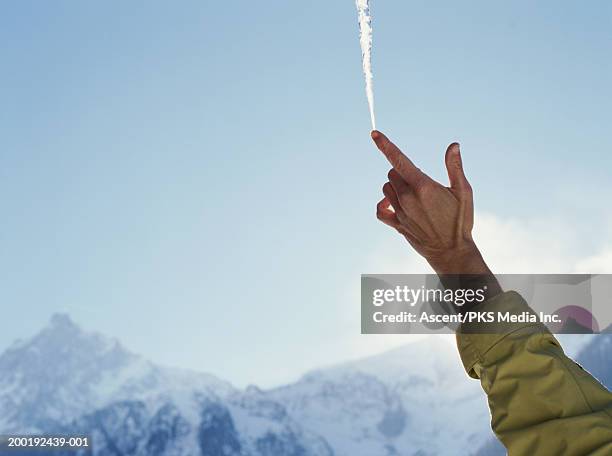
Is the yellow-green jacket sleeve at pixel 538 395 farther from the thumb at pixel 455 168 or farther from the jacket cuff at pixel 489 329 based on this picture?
the thumb at pixel 455 168

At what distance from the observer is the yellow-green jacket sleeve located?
225 centimetres

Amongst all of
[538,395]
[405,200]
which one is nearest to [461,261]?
[405,200]

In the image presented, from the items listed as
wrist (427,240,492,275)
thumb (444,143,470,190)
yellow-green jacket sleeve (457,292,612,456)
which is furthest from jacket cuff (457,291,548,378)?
thumb (444,143,470,190)

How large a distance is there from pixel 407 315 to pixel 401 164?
222 cm

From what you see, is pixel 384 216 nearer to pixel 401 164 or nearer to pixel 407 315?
pixel 401 164

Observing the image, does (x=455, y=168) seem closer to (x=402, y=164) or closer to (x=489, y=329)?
(x=402, y=164)

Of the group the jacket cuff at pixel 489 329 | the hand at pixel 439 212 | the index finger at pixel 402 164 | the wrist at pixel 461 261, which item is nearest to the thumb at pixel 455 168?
the hand at pixel 439 212

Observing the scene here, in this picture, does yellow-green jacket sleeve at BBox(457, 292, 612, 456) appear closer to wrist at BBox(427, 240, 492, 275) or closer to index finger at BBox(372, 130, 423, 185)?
wrist at BBox(427, 240, 492, 275)

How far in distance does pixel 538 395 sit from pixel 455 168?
1086 mm

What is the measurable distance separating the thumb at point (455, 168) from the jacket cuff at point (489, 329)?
602mm

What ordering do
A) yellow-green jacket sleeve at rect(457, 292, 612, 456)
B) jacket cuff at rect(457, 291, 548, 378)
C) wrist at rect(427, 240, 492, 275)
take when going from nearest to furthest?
yellow-green jacket sleeve at rect(457, 292, 612, 456) → jacket cuff at rect(457, 291, 548, 378) → wrist at rect(427, 240, 492, 275)

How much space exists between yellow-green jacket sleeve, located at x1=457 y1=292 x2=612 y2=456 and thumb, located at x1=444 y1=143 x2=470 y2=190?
665 mm

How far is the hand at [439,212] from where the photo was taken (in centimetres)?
302

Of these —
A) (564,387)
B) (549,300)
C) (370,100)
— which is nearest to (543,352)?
(564,387)
